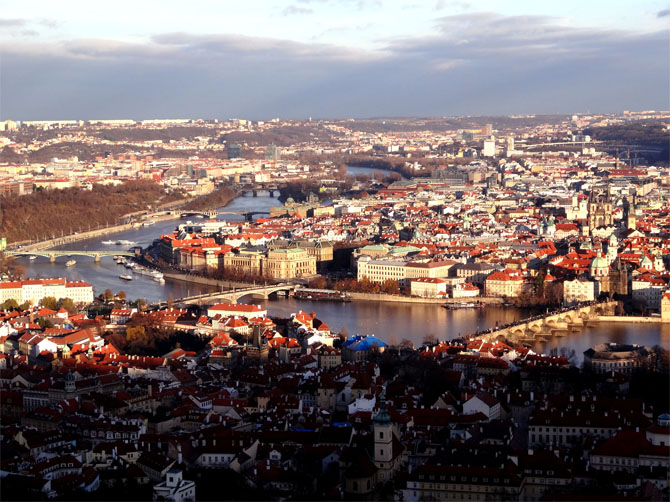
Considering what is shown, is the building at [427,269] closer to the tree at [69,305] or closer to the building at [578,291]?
the building at [578,291]

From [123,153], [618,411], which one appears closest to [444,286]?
[618,411]

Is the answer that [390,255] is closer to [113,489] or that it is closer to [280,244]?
[280,244]

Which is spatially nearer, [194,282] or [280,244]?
[194,282]

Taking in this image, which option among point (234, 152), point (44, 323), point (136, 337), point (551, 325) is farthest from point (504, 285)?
point (234, 152)

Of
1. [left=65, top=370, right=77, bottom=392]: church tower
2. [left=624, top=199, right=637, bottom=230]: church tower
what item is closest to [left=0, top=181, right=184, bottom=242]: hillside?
[left=624, top=199, right=637, bottom=230]: church tower

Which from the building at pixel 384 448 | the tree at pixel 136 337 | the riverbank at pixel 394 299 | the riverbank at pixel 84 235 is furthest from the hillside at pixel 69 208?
the building at pixel 384 448

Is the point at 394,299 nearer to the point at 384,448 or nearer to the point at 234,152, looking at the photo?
the point at 384,448

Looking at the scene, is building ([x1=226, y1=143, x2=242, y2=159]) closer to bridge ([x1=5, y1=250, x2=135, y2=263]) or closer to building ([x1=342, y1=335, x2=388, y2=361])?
bridge ([x1=5, y1=250, x2=135, y2=263])
